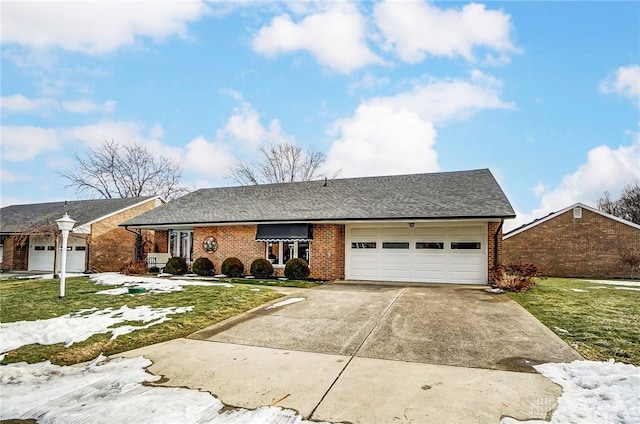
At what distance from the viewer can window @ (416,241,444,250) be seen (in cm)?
1384

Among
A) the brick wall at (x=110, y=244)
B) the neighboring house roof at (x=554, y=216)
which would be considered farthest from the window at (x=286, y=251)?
the neighboring house roof at (x=554, y=216)

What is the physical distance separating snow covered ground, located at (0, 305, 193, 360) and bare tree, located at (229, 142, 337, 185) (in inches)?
1038

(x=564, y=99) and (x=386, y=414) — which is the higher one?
(x=564, y=99)

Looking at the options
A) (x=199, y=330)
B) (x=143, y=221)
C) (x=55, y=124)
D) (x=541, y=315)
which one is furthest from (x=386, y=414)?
(x=55, y=124)

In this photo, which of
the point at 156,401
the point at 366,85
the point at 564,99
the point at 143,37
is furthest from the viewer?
the point at 366,85

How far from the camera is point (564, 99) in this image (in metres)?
12.9

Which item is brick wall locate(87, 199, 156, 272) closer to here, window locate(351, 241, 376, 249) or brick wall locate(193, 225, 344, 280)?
brick wall locate(193, 225, 344, 280)

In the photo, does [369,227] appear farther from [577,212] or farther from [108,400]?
[577,212]

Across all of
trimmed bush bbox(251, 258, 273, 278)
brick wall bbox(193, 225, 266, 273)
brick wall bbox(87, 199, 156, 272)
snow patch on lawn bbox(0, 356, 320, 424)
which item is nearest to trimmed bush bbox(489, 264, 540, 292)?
trimmed bush bbox(251, 258, 273, 278)

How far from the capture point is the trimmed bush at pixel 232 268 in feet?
50.4

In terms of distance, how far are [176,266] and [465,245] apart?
12923mm

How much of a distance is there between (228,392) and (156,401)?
2.51 feet

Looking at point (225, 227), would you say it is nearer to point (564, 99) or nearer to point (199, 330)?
point (199, 330)

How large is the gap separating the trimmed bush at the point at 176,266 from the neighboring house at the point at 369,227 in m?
0.72
